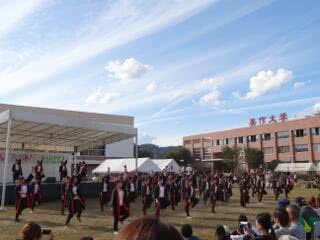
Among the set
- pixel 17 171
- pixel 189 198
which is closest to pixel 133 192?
pixel 189 198

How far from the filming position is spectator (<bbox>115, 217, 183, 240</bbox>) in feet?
4.20

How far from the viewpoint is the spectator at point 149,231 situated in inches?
50.4

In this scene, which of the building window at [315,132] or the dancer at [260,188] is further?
the building window at [315,132]

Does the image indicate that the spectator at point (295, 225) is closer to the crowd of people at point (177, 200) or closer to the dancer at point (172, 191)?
the crowd of people at point (177, 200)

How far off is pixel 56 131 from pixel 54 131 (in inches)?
5.6

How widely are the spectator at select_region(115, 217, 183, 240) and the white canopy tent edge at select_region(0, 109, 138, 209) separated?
17.4 m

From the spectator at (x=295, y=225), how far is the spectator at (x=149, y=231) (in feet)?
14.2

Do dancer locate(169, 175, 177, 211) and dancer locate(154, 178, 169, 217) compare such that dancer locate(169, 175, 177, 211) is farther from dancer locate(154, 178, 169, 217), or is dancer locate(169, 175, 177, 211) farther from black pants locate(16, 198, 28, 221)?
black pants locate(16, 198, 28, 221)

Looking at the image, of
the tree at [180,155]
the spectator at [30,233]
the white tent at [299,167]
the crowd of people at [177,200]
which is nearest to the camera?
the spectator at [30,233]

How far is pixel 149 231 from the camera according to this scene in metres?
1.29

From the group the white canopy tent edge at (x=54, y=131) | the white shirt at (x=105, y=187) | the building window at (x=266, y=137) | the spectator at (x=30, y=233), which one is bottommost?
the white shirt at (x=105, y=187)

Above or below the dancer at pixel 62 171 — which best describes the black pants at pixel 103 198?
below

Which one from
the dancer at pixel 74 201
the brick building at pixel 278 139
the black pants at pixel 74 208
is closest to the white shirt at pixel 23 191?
the dancer at pixel 74 201

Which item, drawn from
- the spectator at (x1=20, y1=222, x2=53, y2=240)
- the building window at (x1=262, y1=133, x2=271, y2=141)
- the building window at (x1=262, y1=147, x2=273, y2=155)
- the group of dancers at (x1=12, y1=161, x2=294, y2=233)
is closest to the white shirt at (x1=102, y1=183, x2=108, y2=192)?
the group of dancers at (x1=12, y1=161, x2=294, y2=233)
